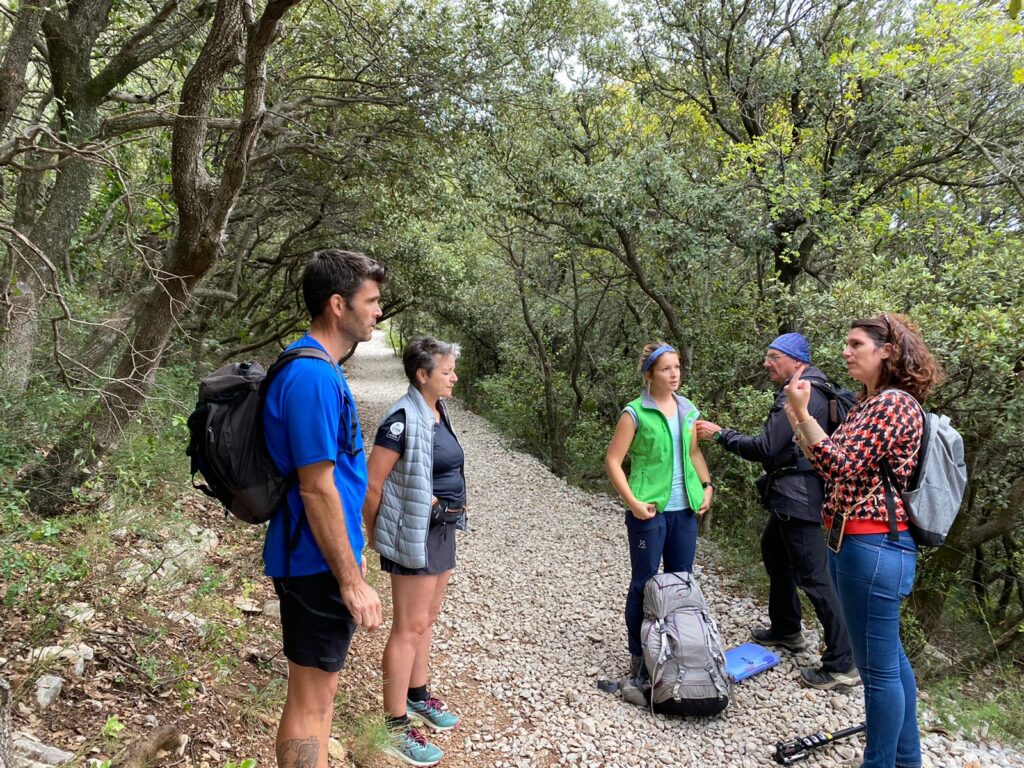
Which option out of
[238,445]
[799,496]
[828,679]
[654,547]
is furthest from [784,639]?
[238,445]

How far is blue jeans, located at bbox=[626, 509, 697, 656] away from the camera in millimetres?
3568

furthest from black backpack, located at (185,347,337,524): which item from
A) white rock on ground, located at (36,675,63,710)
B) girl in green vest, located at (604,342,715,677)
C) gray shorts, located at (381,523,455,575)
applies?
girl in green vest, located at (604,342,715,677)

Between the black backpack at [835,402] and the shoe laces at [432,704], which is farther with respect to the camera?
the black backpack at [835,402]

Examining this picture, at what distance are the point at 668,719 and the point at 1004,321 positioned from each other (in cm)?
349

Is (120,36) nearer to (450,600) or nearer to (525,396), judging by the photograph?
(450,600)

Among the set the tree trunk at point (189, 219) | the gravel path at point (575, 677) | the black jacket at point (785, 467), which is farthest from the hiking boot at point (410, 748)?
the black jacket at point (785, 467)

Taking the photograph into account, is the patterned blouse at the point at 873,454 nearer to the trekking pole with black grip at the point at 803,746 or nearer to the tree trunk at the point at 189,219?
the trekking pole with black grip at the point at 803,746

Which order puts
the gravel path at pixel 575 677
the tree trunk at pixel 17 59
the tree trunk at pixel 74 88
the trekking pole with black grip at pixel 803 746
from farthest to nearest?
the tree trunk at pixel 74 88, the tree trunk at pixel 17 59, the gravel path at pixel 575 677, the trekking pole with black grip at pixel 803 746

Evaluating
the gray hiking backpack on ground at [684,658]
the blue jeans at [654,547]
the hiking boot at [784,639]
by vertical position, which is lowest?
the hiking boot at [784,639]

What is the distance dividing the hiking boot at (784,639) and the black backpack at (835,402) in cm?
166

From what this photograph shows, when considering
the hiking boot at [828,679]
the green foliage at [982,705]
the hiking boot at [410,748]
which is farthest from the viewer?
the hiking boot at [828,679]

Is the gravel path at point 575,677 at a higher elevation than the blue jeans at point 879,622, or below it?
below

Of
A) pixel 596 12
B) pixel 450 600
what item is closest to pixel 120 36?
pixel 596 12

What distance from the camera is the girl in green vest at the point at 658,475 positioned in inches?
140
